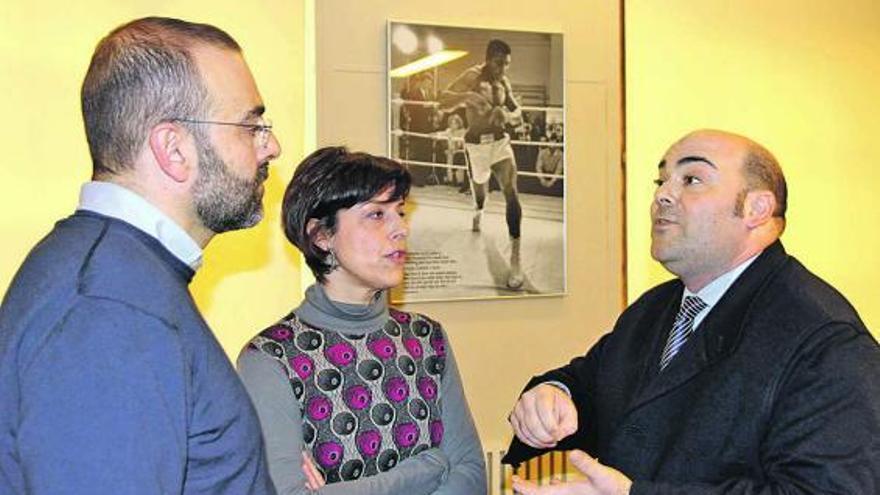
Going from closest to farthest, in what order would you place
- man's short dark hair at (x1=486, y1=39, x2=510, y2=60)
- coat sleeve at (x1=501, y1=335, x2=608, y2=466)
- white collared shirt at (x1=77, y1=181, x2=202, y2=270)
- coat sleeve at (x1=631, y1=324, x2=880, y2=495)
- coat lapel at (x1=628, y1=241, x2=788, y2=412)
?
white collared shirt at (x1=77, y1=181, x2=202, y2=270) < coat sleeve at (x1=631, y1=324, x2=880, y2=495) < coat lapel at (x1=628, y1=241, x2=788, y2=412) < coat sleeve at (x1=501, y1=335, x2=608, y2=466) < man's short dark hair at (x1=486, y1=39, x2=510, y2=60)

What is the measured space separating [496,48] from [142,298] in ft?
8.10

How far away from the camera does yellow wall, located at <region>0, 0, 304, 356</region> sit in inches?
113

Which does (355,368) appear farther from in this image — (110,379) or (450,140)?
(450,140)

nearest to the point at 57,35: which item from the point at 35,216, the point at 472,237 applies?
the point at 35,216

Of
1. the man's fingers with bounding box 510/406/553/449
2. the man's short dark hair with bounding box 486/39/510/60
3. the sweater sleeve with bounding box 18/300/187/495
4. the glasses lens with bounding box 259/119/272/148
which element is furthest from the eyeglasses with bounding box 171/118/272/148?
the man's short dark hair with bounding box 486/39/510/60

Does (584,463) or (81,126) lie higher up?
(81,126)

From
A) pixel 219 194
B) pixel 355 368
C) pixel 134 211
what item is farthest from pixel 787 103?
pixel 134 211

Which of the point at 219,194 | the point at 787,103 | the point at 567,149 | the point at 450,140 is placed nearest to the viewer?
the point at 219,194

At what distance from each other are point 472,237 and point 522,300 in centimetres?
32

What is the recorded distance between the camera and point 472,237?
345 cm

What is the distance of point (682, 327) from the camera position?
214 cm

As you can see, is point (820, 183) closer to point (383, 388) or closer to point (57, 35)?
point (383, 388)

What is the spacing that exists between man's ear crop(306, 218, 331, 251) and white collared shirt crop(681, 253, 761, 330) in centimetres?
86

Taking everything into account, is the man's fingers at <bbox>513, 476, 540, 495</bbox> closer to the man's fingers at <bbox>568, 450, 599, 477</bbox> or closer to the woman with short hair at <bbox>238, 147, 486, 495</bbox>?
the man's fingers at <bbox>568, 450, 599, 477</bbox>
